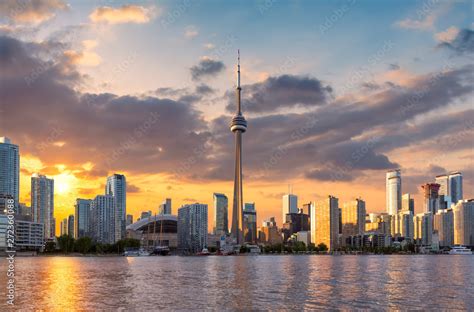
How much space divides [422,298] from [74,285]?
1985 inches

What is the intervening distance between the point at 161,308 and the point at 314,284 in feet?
111

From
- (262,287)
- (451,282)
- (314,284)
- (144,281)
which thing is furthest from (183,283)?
(451,282)

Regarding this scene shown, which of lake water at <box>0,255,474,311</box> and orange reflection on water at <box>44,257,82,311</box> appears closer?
lake water at <box>0,255,474,311</box>

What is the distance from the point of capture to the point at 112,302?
6362cm

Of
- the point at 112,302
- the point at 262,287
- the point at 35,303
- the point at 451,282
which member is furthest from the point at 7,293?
the point at 451,282

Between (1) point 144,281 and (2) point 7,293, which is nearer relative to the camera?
(2) point 7,293

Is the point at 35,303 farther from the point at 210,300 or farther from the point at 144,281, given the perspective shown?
the point at 144,281

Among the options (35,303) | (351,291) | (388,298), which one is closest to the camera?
(35,303)

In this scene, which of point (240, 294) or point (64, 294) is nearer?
point (240, 294)

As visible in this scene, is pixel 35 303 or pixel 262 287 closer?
pixel 35 303

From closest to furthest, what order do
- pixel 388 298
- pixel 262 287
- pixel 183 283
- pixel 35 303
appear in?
pixel 35 303, pixel 388 298, pixel 262 287, pixel 183 283

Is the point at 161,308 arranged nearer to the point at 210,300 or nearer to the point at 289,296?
the point at 210,300

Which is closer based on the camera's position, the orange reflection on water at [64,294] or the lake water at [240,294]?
the lake water at [240,294]

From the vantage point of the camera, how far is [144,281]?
305 feet
